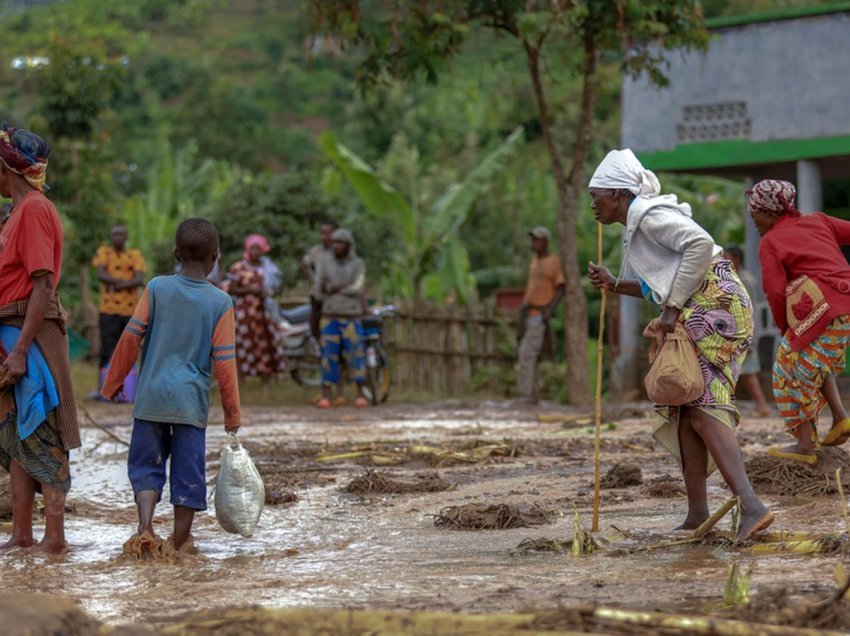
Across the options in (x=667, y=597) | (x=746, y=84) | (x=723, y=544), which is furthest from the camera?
(x=746, y=84)

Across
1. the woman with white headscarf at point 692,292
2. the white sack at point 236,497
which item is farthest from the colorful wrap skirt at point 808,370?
the white sack at point 236,497

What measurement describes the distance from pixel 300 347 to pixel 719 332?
11588mm

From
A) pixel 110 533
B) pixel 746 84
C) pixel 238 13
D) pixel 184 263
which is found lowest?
pixel 110 533

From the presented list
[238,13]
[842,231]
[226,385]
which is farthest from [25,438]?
[238,13]

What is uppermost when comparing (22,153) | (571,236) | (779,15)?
(779,15)

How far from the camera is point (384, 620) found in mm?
3928

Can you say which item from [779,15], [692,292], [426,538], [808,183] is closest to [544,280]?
[808,183]

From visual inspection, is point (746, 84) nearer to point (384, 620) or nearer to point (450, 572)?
point (450, 572)

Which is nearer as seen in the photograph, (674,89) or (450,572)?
(450,572)

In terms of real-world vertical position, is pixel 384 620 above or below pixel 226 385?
below

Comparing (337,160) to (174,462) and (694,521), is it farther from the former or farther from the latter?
(694,521)

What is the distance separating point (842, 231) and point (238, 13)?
7323 cm

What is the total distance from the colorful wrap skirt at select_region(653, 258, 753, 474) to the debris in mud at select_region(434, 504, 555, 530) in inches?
46.3

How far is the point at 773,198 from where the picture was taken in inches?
288
